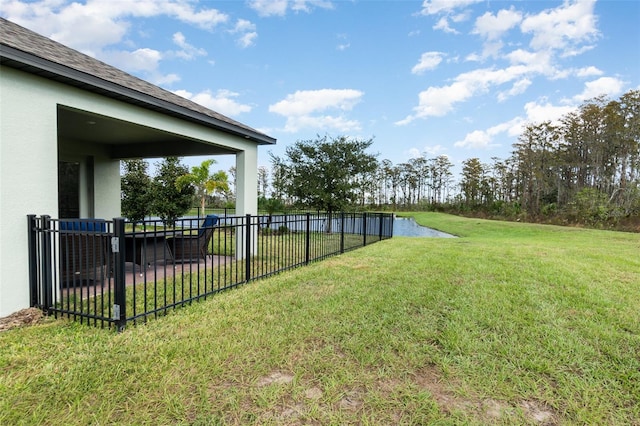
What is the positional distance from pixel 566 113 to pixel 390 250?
2932 centimetres

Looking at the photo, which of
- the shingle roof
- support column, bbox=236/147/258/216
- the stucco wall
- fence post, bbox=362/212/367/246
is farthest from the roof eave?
fence post, bbox=362/212/367/246

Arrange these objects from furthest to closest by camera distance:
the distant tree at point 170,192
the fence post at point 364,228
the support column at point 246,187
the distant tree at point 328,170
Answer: the distant tree at point 170,192
the distant tree at point 328,170
the fence post at point 364,228
the support column at point 246,187

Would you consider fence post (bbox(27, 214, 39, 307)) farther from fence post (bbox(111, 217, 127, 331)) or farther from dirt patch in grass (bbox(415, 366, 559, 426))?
dirt patch in grass (bbox(415, 366, 559, 426))

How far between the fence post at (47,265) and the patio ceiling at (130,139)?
2.91 metres

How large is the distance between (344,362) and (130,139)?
7.86 metres

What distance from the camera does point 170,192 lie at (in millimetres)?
16094

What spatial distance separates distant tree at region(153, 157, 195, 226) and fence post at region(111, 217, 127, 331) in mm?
13881

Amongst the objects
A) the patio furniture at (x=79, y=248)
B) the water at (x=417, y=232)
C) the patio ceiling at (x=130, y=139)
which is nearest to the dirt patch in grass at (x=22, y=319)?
the patio furniture at (x=79, y=248)

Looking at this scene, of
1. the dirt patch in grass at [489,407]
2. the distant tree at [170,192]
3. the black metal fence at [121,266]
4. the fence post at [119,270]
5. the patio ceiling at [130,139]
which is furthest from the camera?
the distant tree at [170,192]

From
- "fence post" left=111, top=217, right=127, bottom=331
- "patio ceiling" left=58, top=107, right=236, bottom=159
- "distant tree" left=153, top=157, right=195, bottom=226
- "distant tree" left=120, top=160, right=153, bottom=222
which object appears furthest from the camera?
"distant tree" left=120, top=160, right=153, bottom=222

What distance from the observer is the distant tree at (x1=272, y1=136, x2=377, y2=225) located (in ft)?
50.2

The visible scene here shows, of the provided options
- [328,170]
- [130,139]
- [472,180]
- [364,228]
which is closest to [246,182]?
[130,139]

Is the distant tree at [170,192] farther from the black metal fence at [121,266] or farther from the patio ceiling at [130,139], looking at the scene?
the black metal fence at [121,266]

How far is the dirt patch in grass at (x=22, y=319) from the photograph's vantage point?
3232 mm
